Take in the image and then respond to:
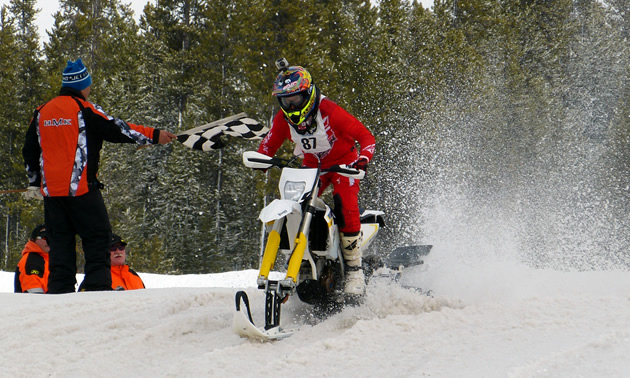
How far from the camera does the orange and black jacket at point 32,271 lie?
5.95m

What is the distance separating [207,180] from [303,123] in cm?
2753

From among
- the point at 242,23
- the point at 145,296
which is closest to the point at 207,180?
the point at 242,23

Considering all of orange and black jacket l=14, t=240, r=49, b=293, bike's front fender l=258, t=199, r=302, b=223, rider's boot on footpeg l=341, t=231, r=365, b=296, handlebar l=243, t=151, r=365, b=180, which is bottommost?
orange and black jacket l=14, t=240, r=49, b=293

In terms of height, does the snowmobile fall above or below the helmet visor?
below

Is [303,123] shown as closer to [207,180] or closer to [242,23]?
[242,23]

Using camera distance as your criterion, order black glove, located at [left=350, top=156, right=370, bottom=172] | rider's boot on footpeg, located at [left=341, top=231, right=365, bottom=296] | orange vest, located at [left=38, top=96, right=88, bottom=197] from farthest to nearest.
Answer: orange vest, located at [left=38, top=96, right=88, bottom=197]
rider's boot on footpeg, located at [left=341, top=231, right=365, bottom=296]
black glove, located at [left=350, top=156, right=370, bottom=172]

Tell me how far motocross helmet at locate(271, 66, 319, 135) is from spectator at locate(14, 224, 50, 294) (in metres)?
3.11

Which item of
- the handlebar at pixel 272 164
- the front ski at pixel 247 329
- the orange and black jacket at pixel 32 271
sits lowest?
the orange and black jacket at pixel 32 271

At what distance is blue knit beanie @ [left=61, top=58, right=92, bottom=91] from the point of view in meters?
5.21

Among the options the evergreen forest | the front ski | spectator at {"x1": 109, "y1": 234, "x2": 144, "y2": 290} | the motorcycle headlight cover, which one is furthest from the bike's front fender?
the evergreen forest

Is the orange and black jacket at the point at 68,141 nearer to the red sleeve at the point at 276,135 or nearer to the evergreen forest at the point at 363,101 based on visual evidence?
the red sleeve at the point at 276,135

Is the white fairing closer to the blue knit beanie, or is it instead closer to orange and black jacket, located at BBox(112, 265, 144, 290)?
the blue knit beanie

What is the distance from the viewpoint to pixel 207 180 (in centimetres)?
3138

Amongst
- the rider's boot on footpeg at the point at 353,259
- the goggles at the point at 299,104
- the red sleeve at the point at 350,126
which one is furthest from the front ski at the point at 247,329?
the red sleeve at the point at 350,126
